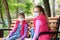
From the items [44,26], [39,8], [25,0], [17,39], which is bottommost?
[17,39]

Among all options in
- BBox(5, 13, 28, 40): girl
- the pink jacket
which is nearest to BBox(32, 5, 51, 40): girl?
the pink jacket

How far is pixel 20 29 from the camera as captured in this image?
17.3 ft

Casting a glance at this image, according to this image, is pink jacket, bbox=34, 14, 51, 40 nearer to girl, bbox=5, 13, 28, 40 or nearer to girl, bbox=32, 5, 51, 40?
girl, bbox=32, 5, 51, 40

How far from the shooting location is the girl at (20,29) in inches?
201

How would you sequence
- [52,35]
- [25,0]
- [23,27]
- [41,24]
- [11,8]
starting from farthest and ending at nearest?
[25,0], [11,8], [23,27], [52,35], [41,24]

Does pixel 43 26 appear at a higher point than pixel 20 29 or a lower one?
higher

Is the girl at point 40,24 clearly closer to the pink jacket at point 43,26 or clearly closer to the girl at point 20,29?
the pink jacket at point 43,26

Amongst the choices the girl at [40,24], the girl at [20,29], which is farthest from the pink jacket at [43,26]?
the girl at [20,29]

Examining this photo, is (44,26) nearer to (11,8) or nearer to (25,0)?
(11,8)

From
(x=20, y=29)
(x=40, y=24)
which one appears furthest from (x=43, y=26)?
(x=20, y=29)

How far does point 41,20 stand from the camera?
407cm

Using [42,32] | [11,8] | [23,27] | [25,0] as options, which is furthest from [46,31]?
[25,0]

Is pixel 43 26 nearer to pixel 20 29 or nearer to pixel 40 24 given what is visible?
pixel 40 24

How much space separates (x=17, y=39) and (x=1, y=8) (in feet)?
24.3
